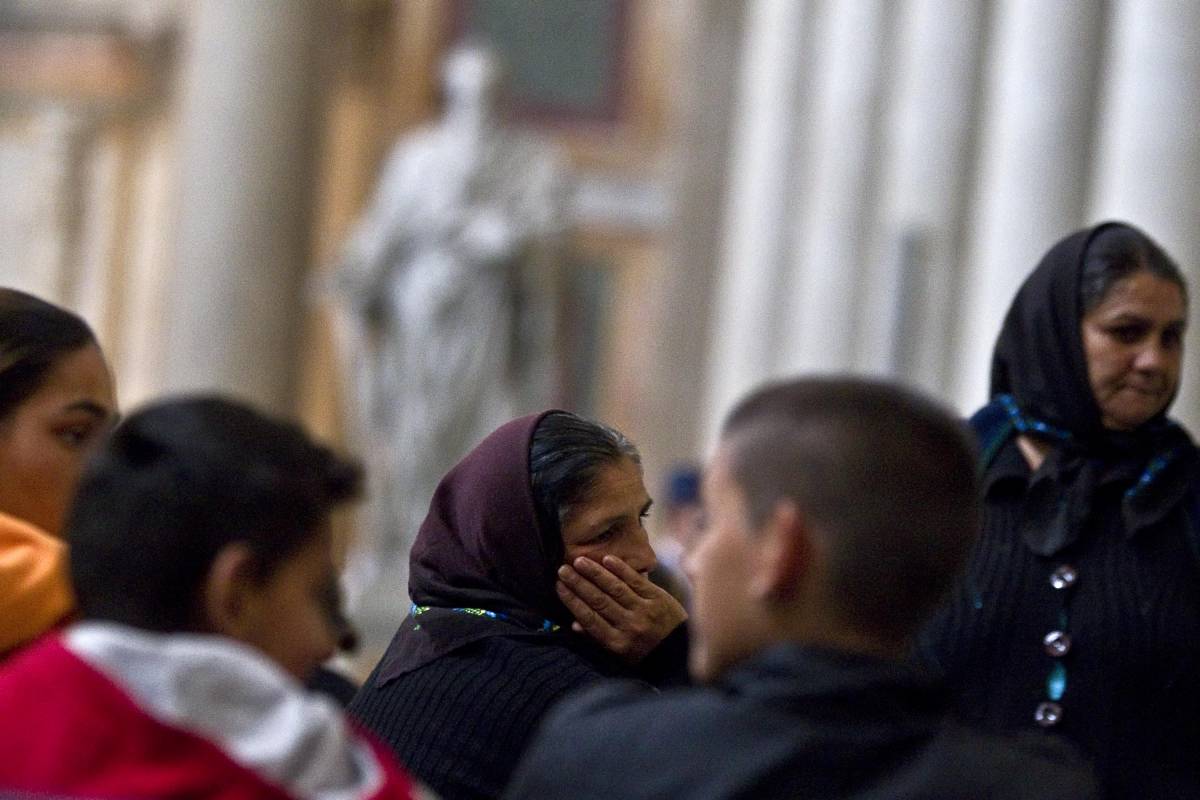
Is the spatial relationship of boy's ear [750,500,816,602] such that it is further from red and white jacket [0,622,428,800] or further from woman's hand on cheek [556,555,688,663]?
woman's hand on cheek [556,555,688,663]

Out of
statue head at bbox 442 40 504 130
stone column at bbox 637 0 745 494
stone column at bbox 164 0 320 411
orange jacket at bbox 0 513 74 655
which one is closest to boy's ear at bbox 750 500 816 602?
orange jacket at bbox 0 513 74 655

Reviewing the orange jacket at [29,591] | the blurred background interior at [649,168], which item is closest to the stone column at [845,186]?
the blurred background interior at [649,168]

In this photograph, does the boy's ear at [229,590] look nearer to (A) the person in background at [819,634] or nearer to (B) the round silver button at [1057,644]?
(A) the person in background at [819,634]

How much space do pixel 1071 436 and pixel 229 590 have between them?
175 cm

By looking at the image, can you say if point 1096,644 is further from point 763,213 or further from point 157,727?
point 763,213

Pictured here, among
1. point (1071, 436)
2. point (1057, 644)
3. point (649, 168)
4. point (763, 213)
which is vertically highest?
point (1071, 436)

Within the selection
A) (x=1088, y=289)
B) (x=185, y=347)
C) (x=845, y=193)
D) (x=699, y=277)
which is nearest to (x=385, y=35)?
(x=699, y=277)

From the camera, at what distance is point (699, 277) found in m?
14.8

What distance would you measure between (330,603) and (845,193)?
8.76m

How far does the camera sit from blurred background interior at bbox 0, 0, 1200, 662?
6340 mm

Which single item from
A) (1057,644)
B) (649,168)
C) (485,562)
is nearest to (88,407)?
(485,562)

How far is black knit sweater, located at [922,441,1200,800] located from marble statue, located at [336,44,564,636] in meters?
7.63

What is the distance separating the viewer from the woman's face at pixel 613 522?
2.57m

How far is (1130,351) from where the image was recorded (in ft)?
10.1
